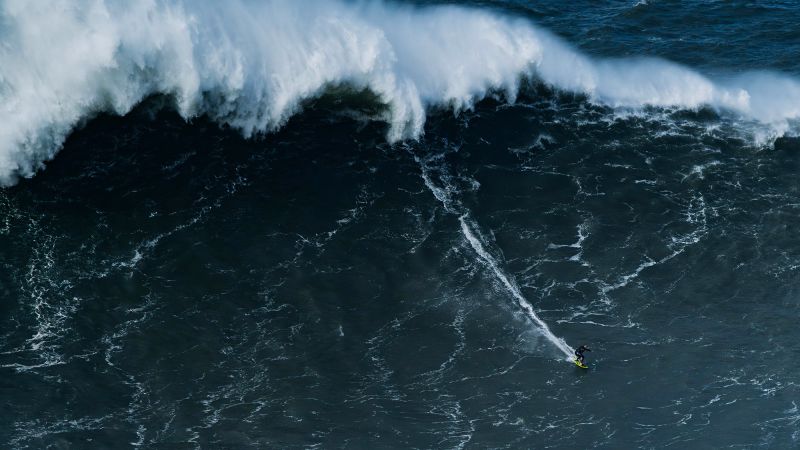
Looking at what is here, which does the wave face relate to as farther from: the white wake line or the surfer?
the surfer

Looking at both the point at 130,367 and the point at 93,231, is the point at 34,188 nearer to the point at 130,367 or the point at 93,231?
the point at 93,231

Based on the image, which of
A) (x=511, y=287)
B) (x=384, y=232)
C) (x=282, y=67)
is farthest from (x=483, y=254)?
(x=282, y=67)

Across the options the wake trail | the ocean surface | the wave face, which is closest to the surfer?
the wake trail

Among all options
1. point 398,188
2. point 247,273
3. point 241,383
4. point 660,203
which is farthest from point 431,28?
point 241,383

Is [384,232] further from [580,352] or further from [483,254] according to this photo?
[580,352]

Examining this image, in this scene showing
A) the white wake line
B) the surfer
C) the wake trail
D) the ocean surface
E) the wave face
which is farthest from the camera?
the wave face

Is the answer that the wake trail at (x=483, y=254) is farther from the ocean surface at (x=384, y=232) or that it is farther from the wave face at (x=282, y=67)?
the wave face at (x=282, y=67)
